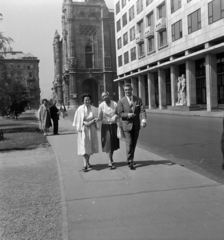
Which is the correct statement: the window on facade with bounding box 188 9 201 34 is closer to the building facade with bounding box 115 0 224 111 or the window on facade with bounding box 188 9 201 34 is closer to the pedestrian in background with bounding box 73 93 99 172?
the building facade with bounding box 115 0 224 111

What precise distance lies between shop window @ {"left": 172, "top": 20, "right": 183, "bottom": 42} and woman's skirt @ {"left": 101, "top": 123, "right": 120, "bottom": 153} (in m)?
31.0

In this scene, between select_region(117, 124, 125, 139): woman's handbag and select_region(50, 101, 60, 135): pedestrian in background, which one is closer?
select_region(117, 124, 125, 139): woman's handbag

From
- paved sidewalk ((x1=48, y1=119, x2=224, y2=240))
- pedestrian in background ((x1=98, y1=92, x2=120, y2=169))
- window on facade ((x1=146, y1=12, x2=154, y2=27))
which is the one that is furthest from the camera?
window on facade ((x1=146, y1=12, x2=154, y2=27))

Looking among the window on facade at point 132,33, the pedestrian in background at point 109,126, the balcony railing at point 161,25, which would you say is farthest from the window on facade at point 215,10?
the pedestrian in background at point 109,126

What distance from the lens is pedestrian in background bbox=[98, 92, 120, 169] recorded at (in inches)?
278

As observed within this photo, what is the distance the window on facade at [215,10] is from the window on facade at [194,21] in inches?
73.1

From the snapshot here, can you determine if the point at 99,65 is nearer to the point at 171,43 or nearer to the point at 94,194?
the point at 171,43

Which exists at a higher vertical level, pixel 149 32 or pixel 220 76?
pixel 149 32

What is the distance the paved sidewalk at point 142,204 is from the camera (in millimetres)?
3586

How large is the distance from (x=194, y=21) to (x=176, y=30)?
13.0ft

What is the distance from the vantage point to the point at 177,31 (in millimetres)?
36062

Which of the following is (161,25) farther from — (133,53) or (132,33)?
(133,53)

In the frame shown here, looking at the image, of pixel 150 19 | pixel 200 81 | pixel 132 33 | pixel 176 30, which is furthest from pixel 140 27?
pixel 200 81

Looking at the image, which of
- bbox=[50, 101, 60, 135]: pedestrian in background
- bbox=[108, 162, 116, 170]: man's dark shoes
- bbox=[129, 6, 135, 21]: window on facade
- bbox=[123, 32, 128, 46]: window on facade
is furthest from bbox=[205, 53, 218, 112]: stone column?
bbox=[108, 162, 116, 170]: man's dark shoes
